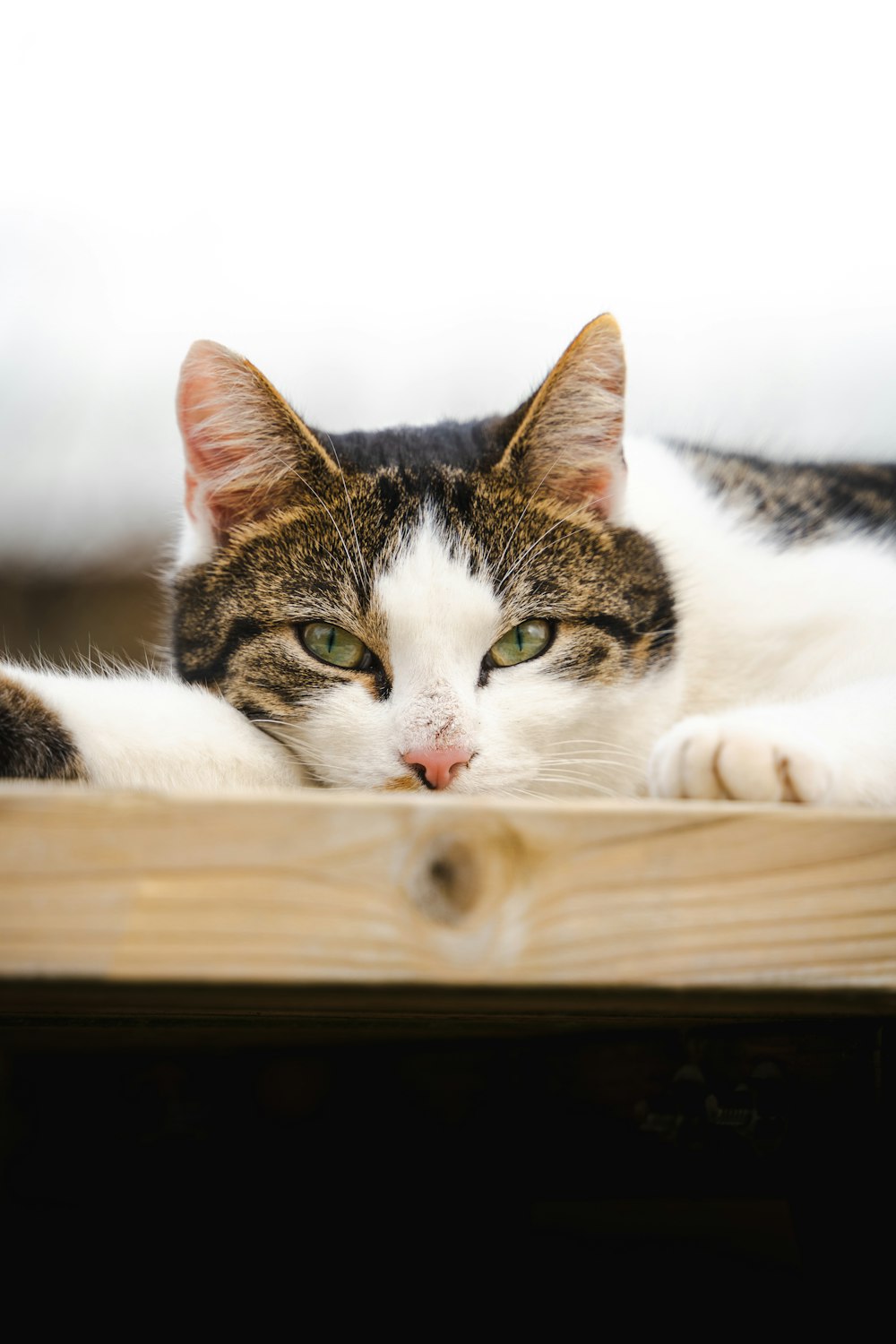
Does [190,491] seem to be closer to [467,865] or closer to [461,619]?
[461,619]

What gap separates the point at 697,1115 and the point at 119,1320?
0.85m

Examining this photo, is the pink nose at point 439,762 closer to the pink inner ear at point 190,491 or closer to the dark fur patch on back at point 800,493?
the pink inner ear at point 190,491

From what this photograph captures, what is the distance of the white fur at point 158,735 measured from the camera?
0.93 meters

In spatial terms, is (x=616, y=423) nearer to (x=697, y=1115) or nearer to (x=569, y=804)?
(x=569, y=804)

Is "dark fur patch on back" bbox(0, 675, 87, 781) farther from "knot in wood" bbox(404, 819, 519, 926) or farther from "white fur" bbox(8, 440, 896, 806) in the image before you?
"knot in wood" bbox(404, 819, 519, 926)

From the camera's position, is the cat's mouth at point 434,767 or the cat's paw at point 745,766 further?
the cat's mouth at point 434,767

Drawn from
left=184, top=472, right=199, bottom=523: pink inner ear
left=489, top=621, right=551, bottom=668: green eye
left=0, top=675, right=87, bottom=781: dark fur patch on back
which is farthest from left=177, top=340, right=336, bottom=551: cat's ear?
left=0, top=675, right=87, bottom=781: dark fur patch on back

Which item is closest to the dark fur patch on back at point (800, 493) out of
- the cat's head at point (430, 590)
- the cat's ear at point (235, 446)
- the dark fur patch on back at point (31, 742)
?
the cat's head at point (430, 590)

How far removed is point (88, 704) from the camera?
3.18 ft

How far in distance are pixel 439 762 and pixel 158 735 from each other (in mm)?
290

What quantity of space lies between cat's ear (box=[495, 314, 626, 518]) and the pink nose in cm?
44

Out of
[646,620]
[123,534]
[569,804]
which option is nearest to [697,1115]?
[646,620]

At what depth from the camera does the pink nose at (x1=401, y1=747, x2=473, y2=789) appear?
3.37ft

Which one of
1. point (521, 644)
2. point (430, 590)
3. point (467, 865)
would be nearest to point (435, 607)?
point (430, 590)
